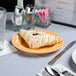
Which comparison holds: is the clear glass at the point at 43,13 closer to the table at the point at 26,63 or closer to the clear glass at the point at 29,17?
the clear glass at the point at 29,17

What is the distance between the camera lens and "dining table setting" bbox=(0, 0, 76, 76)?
75cm

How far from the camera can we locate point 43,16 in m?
1.08

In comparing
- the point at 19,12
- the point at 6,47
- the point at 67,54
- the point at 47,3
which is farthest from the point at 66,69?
the point at 47,3

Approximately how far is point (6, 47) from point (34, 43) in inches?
4.7

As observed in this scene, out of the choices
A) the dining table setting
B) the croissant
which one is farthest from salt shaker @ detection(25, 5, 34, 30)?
the croissant

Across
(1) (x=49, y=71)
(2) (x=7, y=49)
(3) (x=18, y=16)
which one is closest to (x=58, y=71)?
(1) (x=49, y=71)

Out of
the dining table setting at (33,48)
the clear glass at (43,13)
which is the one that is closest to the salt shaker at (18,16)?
the dining table setting at (33,48)

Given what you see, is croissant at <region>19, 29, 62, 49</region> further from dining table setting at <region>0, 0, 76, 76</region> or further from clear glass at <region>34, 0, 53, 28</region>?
clear glass at <region>34, 0, 53, 28</region>

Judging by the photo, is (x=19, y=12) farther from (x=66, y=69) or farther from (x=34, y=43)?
(x=66, y=69)

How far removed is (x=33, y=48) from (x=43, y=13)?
29 centimetres

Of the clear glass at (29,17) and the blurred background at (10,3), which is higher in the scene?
the blurred background at (10,3)

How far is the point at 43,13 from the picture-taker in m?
1.08

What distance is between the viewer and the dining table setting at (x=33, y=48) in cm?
75

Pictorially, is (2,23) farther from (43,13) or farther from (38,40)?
(43,13)
